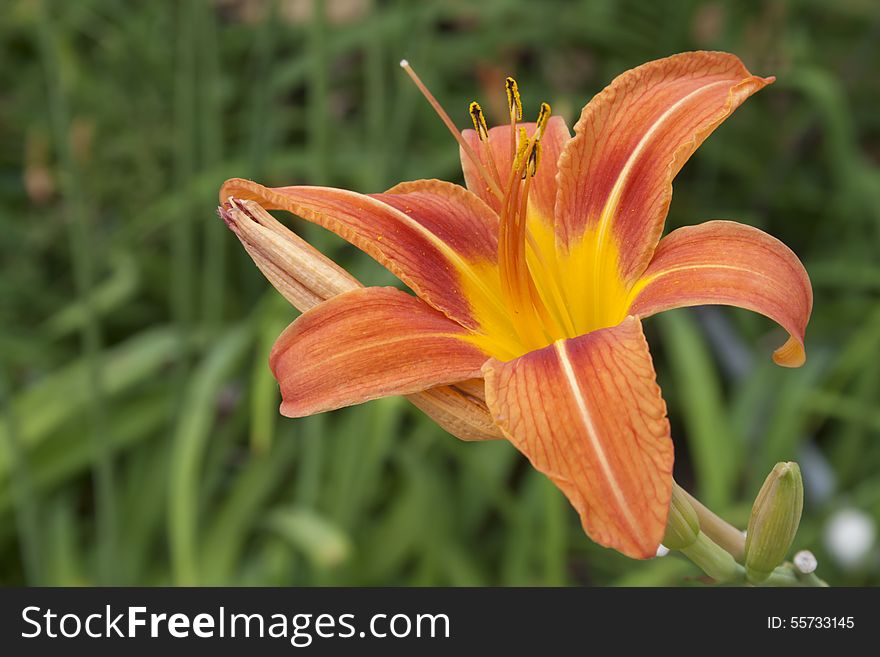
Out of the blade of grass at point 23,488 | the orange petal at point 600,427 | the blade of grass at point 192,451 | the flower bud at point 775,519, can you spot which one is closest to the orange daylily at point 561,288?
the orange petal at point 600,427

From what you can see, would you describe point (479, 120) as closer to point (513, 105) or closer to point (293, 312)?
point (513, 105)

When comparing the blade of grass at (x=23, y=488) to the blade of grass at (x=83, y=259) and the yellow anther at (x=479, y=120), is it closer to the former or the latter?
the blade of grass at (x=83, y=259)

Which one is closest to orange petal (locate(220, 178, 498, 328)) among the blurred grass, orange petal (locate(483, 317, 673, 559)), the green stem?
orange petal (locate(483, 317, 673, 559))

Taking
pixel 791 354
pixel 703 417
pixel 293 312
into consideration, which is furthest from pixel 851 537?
pixel 791 354

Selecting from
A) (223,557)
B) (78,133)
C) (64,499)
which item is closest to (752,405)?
(223,557)

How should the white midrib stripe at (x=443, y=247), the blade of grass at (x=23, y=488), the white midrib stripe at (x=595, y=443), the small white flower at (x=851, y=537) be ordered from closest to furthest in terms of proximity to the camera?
the white midrib stripe at (x=595, y=443) → the white midrib stripe at (x=443, y=247) → the blade of grass at (x=23, y=488) → the small white flower at (x=851, y=537)
